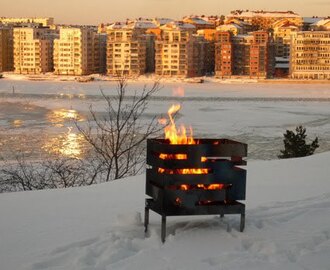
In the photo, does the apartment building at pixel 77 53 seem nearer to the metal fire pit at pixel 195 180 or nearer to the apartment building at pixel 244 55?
the apartment building at pixel 244 55

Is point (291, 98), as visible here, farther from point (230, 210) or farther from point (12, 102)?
point (230, 210)

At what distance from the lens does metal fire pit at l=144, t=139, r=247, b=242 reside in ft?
11.9

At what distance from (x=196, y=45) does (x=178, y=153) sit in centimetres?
6679

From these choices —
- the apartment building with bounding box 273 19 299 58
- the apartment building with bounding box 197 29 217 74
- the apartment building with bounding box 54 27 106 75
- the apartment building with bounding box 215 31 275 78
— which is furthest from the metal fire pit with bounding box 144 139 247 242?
the apartment building with bounding box 273 19 299 58

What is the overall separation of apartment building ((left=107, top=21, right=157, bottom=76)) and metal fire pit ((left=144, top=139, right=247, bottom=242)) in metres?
61.9

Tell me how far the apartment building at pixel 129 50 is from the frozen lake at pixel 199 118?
2821 centimetres

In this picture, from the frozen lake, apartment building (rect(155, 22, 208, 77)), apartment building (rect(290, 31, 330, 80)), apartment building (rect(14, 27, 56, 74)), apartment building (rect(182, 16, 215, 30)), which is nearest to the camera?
the frozen lake

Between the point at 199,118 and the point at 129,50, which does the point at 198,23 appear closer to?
the point at 129,50

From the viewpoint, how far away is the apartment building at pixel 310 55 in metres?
64.4

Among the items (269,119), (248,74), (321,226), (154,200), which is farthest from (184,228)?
(248,74)

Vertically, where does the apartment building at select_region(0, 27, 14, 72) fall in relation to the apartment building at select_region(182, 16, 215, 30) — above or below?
below

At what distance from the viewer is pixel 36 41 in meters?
72.6

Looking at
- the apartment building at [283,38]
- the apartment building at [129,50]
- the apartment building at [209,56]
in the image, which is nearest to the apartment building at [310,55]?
the apartment building at [283,38]

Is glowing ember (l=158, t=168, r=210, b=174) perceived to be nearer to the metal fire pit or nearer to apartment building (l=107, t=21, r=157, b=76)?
the metal fire pit
